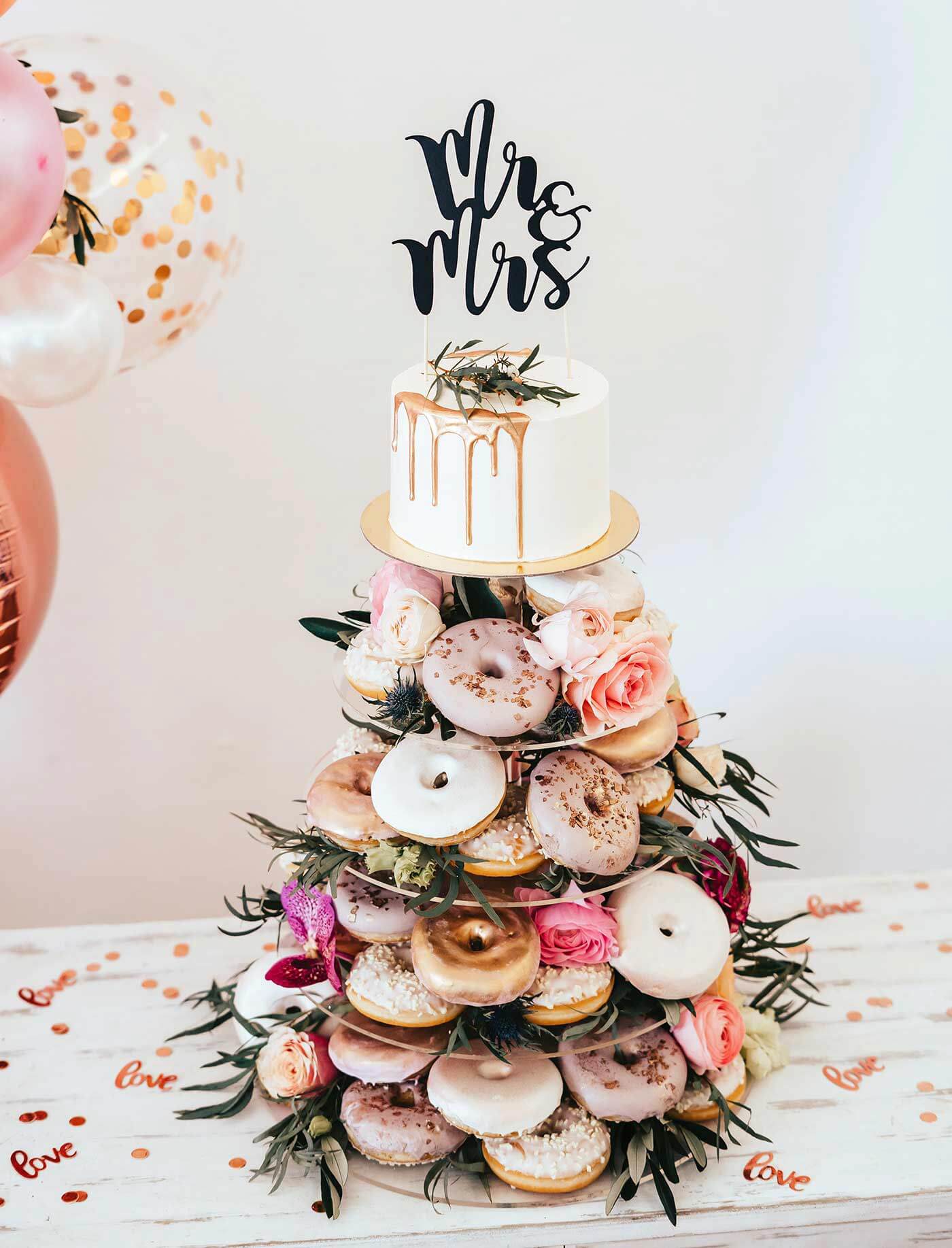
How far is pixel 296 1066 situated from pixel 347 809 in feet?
1.06

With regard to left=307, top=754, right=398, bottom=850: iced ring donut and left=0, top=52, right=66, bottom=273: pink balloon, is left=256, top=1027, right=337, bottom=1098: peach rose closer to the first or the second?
left=307, top=754, right=398, bottom=850: iced ring donut

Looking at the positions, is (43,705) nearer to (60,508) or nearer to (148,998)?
(60,508)

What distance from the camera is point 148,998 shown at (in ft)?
5.12

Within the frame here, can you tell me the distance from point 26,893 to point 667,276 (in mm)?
1537

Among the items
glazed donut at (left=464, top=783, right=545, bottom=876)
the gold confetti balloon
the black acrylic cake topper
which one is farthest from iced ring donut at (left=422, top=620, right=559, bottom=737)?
the gold confetti balloon

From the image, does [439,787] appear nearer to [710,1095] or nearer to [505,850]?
[505,850]

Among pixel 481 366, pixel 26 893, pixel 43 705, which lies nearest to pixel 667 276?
pixel 481 366

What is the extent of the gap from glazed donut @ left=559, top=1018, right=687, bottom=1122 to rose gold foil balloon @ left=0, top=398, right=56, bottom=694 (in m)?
0.71

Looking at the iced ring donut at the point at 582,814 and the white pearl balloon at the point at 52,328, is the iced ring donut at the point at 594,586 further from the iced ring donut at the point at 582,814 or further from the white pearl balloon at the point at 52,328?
the white pearl balloon at the point at 52,328

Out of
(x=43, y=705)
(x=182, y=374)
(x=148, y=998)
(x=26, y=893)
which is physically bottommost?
(x=26, y=893)

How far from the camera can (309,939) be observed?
1.28 metres

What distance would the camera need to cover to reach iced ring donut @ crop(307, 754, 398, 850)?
119 cm

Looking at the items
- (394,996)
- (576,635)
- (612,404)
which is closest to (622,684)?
(576,635)

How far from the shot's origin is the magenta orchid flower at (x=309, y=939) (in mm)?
1251
